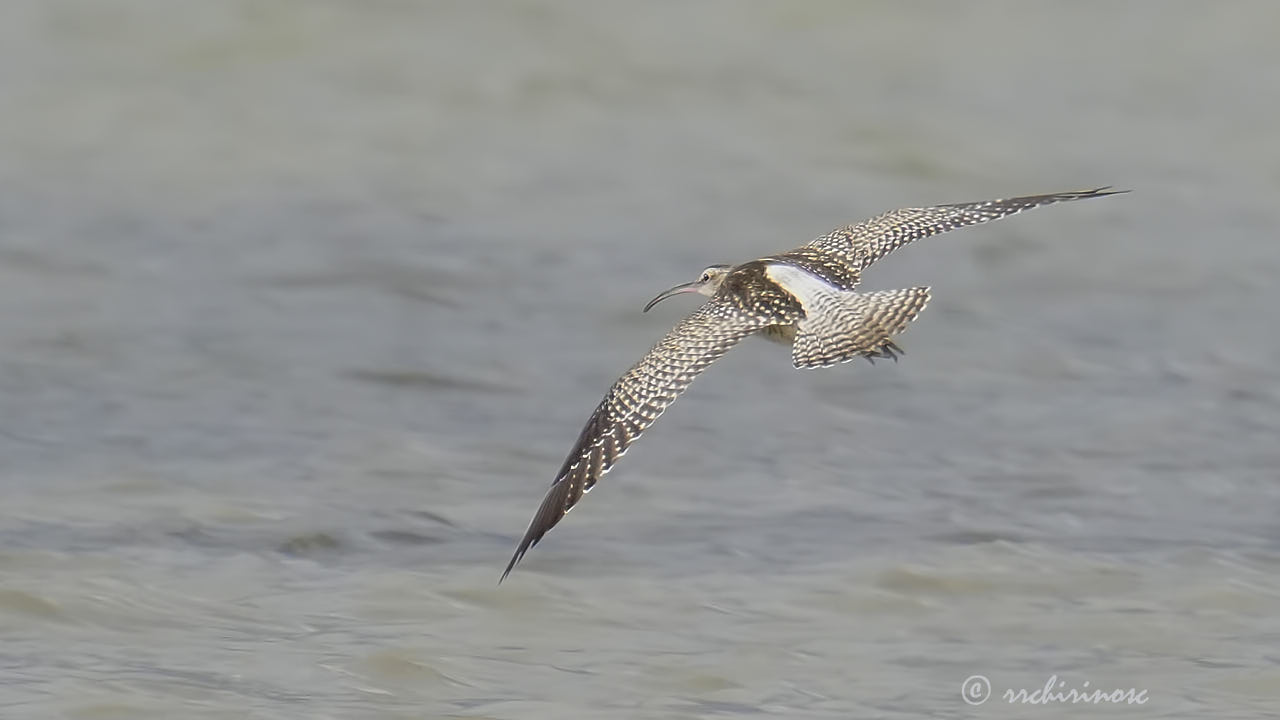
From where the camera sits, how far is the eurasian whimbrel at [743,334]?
654 centimetres

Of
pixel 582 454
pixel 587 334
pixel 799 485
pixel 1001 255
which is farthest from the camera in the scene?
pixel 1001 255

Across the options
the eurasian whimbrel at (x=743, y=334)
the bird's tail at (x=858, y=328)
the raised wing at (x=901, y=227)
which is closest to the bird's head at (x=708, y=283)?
the eurasian whimbrel at (x=743, y=334)

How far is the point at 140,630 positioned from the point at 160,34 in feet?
27.3

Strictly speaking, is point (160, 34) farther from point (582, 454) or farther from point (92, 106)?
point (582, 454)

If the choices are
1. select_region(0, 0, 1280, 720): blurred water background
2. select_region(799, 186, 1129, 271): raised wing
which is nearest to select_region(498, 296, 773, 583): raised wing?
select_region(799, 186, 1129, 271): raised wing

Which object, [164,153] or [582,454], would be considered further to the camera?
[164,153]

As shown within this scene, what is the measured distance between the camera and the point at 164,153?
45.4 ft

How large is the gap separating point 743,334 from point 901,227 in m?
1.40

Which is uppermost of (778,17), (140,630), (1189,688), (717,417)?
(778,17)

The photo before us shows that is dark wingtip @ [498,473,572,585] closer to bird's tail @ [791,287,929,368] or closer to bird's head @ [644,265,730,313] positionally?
bird's tail @ [791,287,929,368]

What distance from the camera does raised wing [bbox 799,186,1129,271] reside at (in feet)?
25.9

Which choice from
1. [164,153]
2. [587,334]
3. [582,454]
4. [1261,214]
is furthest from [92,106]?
[582,454]

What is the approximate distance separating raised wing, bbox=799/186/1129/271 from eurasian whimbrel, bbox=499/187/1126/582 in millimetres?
73

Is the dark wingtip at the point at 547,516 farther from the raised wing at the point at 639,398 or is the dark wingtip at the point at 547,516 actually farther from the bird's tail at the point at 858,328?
the bird's tail at the point at 858,328
